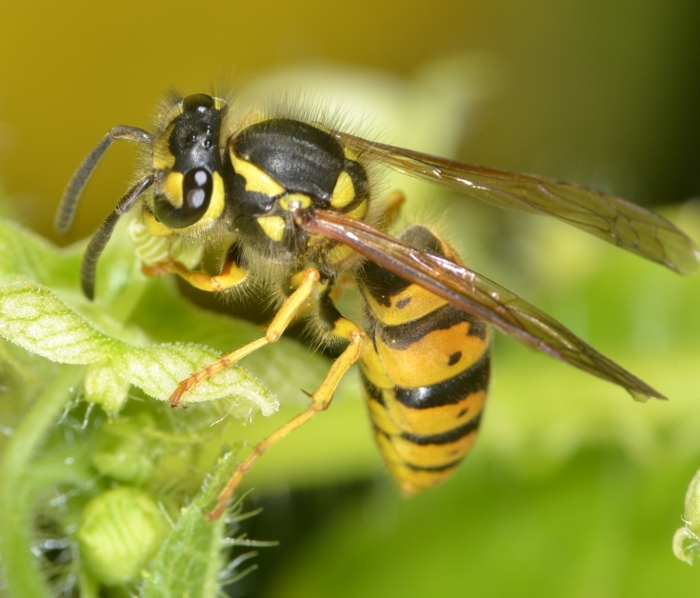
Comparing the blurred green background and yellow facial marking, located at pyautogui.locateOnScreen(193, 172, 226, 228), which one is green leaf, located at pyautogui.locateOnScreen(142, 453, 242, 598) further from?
the blurred green background

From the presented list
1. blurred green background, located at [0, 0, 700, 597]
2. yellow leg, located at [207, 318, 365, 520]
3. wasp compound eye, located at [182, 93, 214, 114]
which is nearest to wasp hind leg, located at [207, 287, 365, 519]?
yellow leg, located at [207, 318, 365, 520]

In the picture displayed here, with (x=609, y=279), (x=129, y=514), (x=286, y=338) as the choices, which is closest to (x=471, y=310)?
(x=286, y=338)

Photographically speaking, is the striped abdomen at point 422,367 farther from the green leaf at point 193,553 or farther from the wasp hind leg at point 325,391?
the green leaf at point 193,553

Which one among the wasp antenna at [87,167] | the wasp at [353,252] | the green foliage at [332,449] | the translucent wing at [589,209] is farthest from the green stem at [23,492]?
the translucent wing at [589,209]

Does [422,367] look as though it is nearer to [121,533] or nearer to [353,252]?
[353,252]

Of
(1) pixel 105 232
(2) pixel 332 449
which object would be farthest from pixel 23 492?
(2) pixel 332 449

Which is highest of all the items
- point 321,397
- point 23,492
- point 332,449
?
point 321,397

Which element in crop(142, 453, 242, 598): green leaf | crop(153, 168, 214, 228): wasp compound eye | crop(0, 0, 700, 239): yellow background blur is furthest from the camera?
crop(0, 0, 700, 239): yellow background blur
